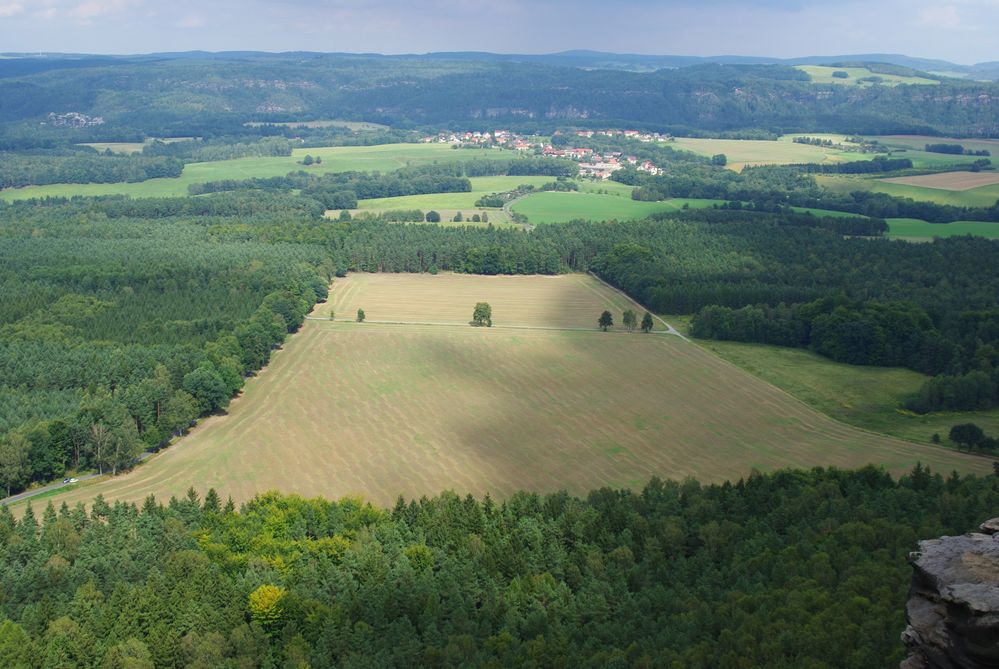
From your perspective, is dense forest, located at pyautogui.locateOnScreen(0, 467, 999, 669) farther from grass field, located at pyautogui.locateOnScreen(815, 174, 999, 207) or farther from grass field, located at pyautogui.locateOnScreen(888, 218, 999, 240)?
grass field, located at pyautogui.locateOnScreen(815, 174, 999, 207)

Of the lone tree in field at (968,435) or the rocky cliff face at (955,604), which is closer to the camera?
the rocky cliff face at (955,604)

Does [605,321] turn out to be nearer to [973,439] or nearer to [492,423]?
[492,423]

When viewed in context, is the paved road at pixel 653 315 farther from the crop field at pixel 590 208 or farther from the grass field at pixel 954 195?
the grass field at pixel 954 195

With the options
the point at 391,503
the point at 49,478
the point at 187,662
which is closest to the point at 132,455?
the point at 49,478

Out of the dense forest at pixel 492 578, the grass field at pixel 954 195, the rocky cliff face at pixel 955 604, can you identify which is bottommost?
the dense forest at pixel 492 578

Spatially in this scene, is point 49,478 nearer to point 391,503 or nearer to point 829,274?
point 391,503

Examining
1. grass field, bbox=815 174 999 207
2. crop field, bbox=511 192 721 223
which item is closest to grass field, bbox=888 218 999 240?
grass field, bbox=815 174 999 207

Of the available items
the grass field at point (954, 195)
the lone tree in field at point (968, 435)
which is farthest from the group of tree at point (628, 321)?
the grass field at point (954, 195)
